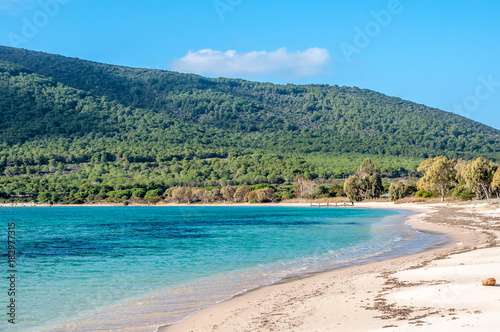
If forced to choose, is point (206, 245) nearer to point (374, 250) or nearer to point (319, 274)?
point (374, 250)

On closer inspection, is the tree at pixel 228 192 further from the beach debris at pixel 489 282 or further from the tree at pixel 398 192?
the beach debris at pixel 489 282

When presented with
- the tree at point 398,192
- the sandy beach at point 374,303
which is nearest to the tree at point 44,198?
the tree at point 398,192

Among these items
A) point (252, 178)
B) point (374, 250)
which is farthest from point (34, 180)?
point (374, 250)

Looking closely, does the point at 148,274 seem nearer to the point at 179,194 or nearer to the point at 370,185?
the point at 370,185

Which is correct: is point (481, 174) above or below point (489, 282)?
above

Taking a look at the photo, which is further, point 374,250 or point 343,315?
point 374,250

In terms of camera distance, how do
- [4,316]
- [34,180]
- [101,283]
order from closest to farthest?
[4,316] → [101,283] → [34,180]

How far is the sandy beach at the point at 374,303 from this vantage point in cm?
902

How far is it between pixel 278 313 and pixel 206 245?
2030cm

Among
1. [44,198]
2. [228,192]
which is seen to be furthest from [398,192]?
[44,198]

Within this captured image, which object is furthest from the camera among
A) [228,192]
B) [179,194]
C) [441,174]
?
[179,194]

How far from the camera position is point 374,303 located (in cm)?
1092

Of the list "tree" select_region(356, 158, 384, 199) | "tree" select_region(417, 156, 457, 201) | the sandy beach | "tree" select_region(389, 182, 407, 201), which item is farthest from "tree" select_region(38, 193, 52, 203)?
the sandy beach

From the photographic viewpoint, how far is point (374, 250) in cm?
2434
